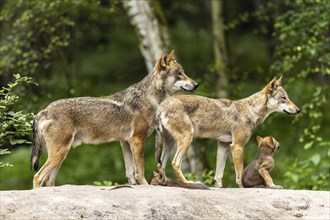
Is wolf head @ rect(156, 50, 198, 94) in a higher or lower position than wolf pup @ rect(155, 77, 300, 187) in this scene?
higher

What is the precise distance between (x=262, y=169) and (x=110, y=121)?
8.05ft

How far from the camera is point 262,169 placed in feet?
40.3

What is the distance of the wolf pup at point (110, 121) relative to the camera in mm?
11266

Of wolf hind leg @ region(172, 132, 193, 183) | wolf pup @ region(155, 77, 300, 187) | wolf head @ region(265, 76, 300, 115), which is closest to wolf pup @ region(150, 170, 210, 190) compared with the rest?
wolf pup @ region(155, 77, 300, 187)

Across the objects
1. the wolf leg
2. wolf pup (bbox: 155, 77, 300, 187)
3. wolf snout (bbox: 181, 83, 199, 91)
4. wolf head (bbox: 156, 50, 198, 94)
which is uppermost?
wolf head (bbox: 156, 50, 198, 94)

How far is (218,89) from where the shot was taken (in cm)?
1959

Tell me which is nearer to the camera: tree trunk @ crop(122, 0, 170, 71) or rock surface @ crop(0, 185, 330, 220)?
rock surface @ crop(0, 185, 330, 220)

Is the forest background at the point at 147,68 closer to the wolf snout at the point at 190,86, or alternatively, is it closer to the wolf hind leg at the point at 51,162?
the wolf hind leg at the point at 51,162

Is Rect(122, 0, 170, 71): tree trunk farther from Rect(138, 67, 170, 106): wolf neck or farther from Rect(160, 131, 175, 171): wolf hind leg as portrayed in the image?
Rect(160, 131, 175, 171): wolf hind leg

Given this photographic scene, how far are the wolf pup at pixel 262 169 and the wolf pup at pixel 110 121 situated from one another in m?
1.51

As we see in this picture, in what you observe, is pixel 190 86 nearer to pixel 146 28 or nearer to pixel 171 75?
pixel 171 75

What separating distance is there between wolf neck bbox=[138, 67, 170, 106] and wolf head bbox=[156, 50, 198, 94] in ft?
0.18

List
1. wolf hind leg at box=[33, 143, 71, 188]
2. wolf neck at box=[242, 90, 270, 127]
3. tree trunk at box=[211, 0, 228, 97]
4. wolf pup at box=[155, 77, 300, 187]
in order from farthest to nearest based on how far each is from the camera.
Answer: tree trunk at box=[211, 0, 228, 97], wolf neck at box=[242, 90, 270, 127], wolf pup at box=[155, 77, 300, 187], wolf hind leg at box=[33, 143, 71, 188]

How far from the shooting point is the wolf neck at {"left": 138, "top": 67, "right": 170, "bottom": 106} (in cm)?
1243
